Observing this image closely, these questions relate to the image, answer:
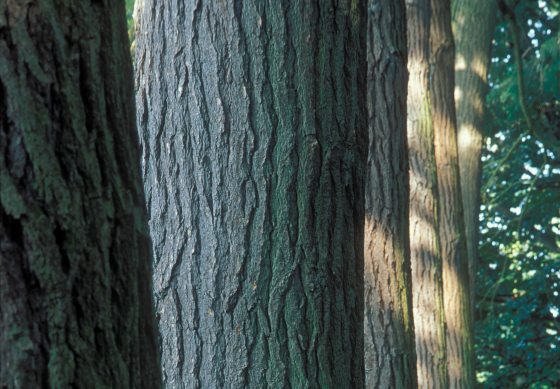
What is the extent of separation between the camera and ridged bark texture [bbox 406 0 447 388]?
22.4 feet

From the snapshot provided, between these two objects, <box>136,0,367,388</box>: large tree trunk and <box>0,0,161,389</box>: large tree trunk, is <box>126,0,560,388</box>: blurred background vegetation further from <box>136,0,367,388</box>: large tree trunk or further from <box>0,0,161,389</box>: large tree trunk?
<box>0,0,161,389</box>: large tree trunk

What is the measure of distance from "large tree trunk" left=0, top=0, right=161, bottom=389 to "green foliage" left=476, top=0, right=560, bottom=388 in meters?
13.8

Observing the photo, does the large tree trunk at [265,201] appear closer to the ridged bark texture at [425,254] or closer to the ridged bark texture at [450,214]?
the ridged bark texture at [425,254]

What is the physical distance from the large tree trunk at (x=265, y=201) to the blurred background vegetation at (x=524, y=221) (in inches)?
483

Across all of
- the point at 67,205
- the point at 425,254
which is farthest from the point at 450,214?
the point at 67,205

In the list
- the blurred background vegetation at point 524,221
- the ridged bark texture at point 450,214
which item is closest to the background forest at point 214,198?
the ridged bark texture at point 450,214

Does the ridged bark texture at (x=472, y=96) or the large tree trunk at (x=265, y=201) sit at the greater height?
the ridged bark texture at (x=472, y=96)

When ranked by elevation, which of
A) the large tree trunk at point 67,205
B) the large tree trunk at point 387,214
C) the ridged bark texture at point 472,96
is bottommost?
the large tree trunk at point 67,205

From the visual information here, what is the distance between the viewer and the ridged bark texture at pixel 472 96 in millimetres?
9594

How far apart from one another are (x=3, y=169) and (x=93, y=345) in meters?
0.30

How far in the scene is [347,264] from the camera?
9.54 ft

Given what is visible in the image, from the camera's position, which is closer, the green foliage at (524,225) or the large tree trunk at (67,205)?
the large tree trunk at (67,205)

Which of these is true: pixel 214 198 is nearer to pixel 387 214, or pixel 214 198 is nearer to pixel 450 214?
pixel 387 214

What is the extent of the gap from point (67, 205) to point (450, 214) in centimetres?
670
